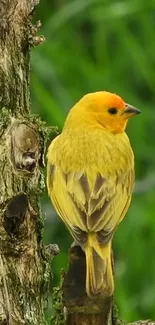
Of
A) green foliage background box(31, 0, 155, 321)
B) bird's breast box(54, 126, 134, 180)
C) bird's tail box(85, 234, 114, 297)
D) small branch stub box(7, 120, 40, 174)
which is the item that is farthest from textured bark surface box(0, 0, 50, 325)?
green foliage background box(31, 0, 155, 321)

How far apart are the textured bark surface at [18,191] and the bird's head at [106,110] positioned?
131 centimetres

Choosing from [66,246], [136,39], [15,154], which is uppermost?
[136,39]

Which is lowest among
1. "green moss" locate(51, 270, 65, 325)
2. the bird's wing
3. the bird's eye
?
"green moss" locate(51, 270, 65, 325)

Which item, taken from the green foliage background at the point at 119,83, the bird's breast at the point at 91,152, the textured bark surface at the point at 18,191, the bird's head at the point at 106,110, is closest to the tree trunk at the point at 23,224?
the textured bark surface at the point at 18,191

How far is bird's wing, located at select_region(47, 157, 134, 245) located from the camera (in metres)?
5.98

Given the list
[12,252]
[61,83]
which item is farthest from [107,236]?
[61,83]

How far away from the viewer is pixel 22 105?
19.6 feet

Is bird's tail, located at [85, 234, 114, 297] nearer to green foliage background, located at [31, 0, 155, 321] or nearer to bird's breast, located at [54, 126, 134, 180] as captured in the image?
bird's breast, located at [54, 126, 134, 180]

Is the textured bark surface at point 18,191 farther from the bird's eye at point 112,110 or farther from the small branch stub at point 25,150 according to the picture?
the bird's eye at point 112,110

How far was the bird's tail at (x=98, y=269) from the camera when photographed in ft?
17.9

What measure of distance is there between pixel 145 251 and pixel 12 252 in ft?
11.2

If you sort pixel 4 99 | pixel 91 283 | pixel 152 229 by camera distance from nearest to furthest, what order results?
pixel 91 283
pixel 4 99
pixel 152 229

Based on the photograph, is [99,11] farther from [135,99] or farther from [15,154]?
[15,154]

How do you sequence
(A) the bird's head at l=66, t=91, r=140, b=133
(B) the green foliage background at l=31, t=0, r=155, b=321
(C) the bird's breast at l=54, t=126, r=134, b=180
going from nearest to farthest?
(C) the bird's breast at l=54, t=126, r=134, b=180 < (A) the bird's head at l=66, t=91, r=140, b=133 < (B) the green foliage background at l=31, t=0, r=155, b=321
